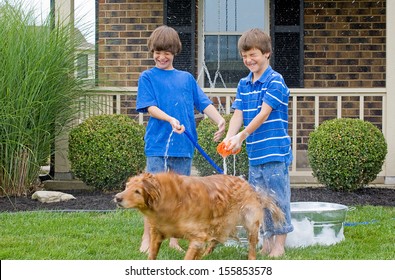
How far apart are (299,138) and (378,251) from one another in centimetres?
605

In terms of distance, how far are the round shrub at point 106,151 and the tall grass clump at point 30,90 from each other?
30 cm

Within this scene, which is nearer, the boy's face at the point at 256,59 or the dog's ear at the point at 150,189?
the dog's ear at the point at 150,189

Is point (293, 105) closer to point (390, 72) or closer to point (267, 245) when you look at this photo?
point (390, 72)

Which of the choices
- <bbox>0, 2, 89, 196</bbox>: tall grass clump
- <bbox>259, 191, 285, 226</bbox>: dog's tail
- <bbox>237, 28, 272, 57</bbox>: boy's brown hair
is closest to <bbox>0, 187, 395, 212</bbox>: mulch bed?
<bbox>0, 2, 89, 196</bbox>: tall grass clump

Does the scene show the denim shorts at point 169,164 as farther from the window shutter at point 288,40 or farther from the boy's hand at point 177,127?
the window shutter at point 288,40

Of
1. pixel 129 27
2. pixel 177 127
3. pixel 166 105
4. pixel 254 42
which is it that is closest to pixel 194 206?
pixel 177 127

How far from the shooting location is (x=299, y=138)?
36.8 feet

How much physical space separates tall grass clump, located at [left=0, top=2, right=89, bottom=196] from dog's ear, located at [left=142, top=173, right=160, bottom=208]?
399 centimetres

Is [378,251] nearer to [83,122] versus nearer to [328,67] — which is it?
[83,122]

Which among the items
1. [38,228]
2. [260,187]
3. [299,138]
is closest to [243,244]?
[260,187]

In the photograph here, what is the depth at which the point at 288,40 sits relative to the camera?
36.1ft

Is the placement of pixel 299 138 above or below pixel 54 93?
below

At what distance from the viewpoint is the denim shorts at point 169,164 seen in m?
5.11

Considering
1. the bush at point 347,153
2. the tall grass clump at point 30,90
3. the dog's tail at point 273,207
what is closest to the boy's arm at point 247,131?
the dog's tail at point 273,207
